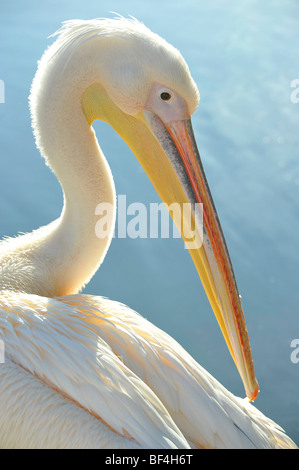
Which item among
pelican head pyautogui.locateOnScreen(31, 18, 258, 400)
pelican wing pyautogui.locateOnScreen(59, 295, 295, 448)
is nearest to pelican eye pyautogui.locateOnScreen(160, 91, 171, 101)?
pelican head pyautogui.locateOnScreen(31, 18, 258, 400)

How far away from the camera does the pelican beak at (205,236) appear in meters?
2.19

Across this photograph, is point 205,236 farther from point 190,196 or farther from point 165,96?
point 165,96

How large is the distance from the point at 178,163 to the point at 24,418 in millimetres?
975

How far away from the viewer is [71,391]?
177 centimetres

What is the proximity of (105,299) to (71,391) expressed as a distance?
46 cm

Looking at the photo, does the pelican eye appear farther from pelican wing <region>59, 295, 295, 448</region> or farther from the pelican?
pelican wing <region>59, 295, 295, 448</region>

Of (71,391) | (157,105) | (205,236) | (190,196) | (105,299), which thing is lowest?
Answer: (71,391)

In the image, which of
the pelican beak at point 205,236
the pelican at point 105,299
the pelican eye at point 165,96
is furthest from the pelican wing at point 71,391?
the pelican eye at point 165,96

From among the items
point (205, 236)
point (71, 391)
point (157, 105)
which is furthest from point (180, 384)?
point (157, 105)

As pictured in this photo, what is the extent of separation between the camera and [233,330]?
219 cm

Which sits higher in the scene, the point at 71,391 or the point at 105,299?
the point at 105,299

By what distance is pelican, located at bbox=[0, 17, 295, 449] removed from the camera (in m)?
1.77

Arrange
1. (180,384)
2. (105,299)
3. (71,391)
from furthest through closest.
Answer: (105,299), (180,384), (71,391)
